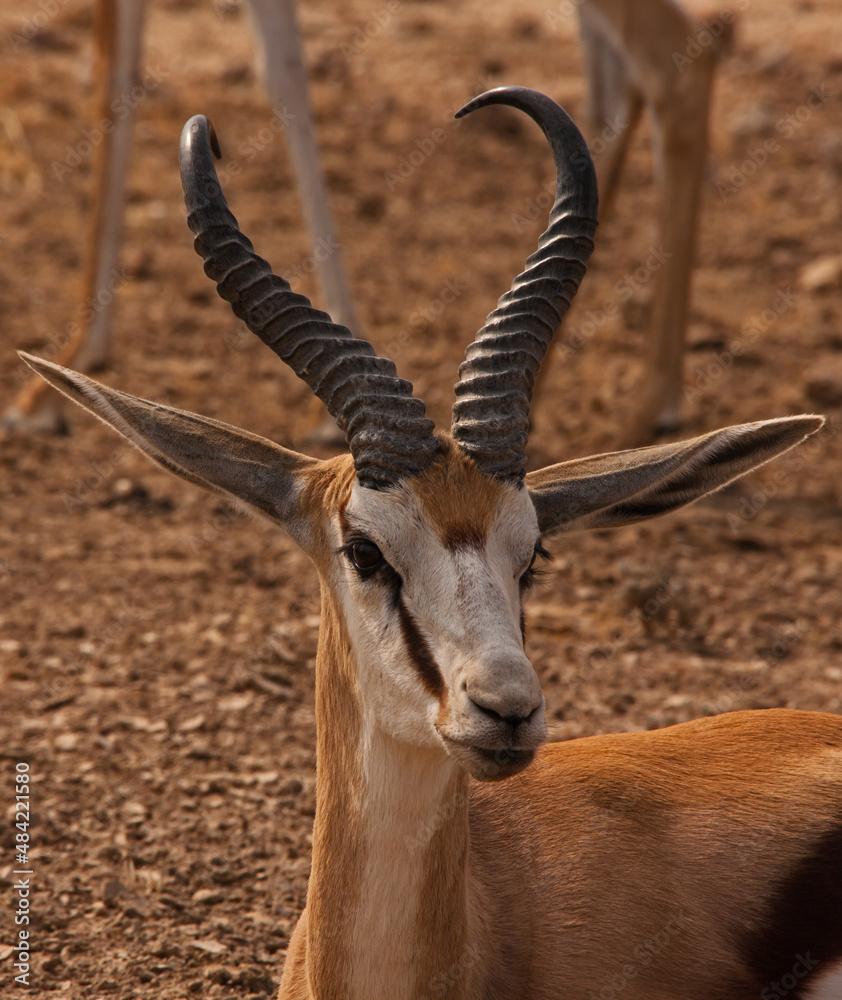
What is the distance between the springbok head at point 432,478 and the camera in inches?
118

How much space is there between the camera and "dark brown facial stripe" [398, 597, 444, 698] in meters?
3.01

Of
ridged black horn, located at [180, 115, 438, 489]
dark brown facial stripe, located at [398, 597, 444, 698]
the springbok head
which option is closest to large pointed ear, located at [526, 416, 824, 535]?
the springbok head

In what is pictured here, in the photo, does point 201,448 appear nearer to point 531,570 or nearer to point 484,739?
point 531,570

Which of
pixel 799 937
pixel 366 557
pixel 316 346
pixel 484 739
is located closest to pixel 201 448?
pixel 316 346

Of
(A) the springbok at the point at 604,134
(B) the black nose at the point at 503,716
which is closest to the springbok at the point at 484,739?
(B) the black nose at the point at 503,716

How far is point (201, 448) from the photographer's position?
3393mm

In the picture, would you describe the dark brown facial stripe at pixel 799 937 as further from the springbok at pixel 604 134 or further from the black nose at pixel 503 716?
the springbok at pixel 604 134

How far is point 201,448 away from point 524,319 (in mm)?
871

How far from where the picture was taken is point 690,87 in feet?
24.7

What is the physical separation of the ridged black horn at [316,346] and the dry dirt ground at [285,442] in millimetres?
1084

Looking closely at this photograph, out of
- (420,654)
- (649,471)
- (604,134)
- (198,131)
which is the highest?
(604,134)

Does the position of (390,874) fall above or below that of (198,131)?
below

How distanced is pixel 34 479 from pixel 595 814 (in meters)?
4.72

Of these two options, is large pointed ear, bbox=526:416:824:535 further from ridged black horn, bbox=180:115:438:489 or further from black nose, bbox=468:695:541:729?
black nose, bbox=468:695:541:729
